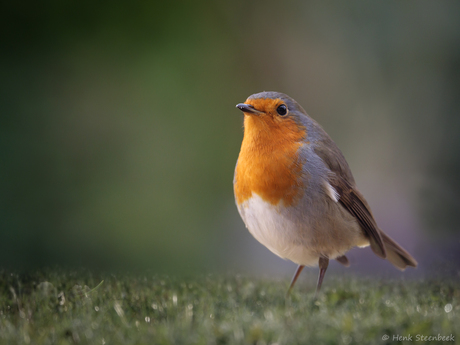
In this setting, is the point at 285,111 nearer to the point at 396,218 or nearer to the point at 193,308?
the point at 193,308

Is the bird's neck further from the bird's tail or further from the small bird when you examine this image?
the bird's tail

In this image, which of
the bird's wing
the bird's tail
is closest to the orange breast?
the bird's wing

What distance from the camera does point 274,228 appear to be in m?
2.91

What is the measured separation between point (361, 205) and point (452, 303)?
850mm

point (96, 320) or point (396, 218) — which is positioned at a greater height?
point (396, 218)

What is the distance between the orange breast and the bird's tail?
1154 millimetres

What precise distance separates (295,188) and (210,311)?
0.93 m

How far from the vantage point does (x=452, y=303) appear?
2893 mm

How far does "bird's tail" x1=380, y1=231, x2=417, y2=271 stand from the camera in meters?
3.59

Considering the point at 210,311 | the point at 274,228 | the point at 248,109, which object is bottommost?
the point at 210,311

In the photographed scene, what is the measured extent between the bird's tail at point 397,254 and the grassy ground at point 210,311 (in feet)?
0.65

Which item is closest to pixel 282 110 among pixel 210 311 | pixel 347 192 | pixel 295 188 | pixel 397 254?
pixel 295 188

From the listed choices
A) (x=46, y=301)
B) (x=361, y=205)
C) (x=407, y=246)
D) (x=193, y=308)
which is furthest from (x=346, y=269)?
(x=46, y=301)

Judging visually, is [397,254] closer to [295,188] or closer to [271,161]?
[295,188]
